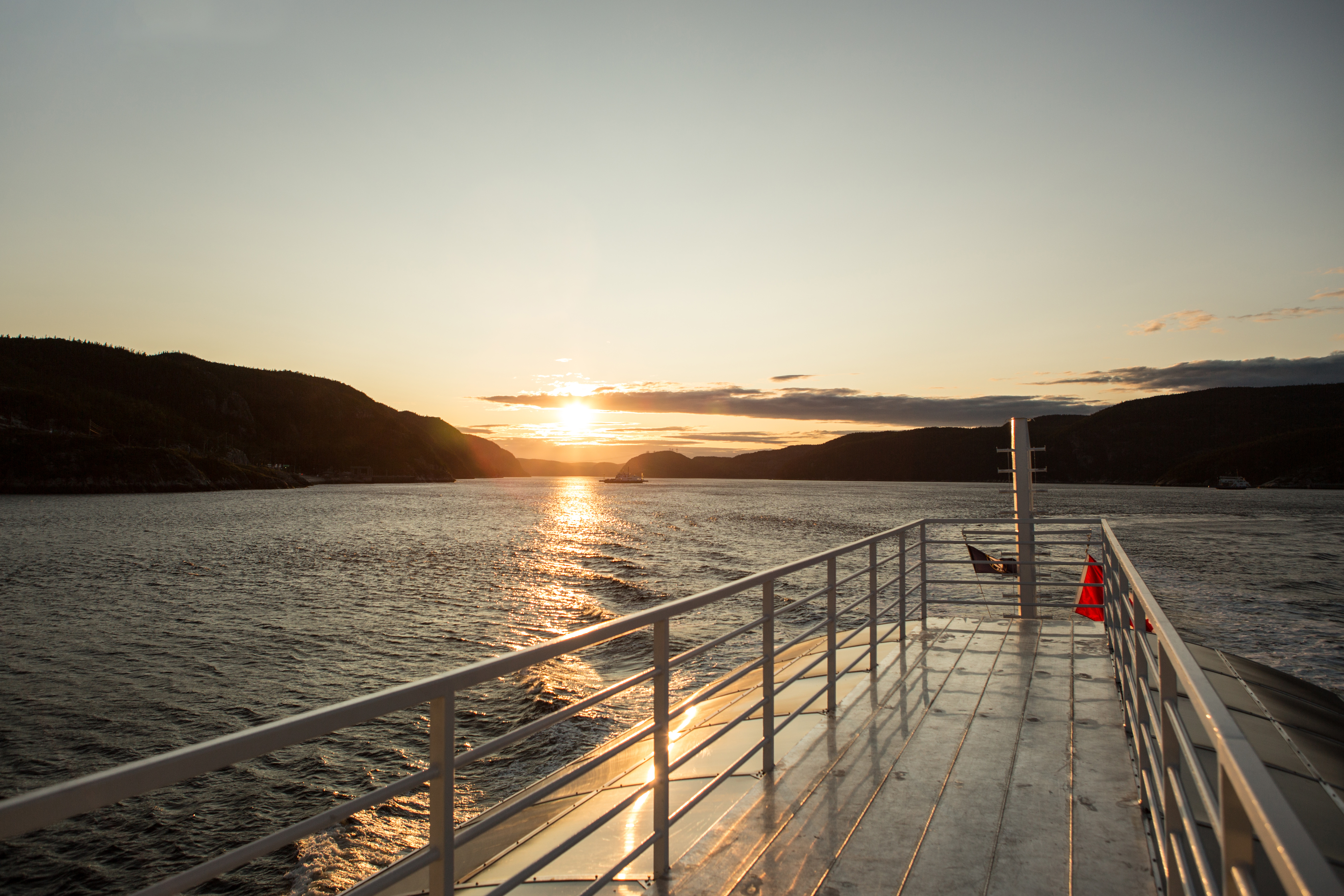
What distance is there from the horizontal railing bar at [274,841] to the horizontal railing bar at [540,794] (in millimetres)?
194

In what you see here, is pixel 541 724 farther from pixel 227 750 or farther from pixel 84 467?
pixel 84 467

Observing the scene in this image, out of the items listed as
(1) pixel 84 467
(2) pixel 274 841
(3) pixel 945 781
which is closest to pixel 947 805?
(3) pixel 945 781

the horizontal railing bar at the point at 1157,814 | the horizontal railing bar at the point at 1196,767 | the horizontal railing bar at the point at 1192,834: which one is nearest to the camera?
the horizontal railing bar at the point at 1196,767

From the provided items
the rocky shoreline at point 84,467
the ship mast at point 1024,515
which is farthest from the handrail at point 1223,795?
the rocky shoreline at point 84,467

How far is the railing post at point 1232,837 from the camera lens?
115cm

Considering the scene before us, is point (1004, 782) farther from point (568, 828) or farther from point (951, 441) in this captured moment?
point (951, 441)

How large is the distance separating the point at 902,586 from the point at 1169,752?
477 cm

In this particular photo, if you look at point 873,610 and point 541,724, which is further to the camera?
point 873,610

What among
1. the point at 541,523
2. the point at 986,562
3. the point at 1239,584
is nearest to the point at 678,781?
the point at 986,562

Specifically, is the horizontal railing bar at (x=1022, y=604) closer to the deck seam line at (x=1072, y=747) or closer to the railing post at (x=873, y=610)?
the deck seam line at (x=1072, y=747)

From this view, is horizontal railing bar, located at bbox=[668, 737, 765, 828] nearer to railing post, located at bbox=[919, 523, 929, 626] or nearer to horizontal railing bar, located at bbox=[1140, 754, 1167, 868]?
horizontal railing bar, located at bbox=[1140, 754, 1167, 868]

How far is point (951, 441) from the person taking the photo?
7618 inches

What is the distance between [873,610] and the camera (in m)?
5.89

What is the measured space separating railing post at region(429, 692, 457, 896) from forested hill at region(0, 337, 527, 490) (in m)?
121
